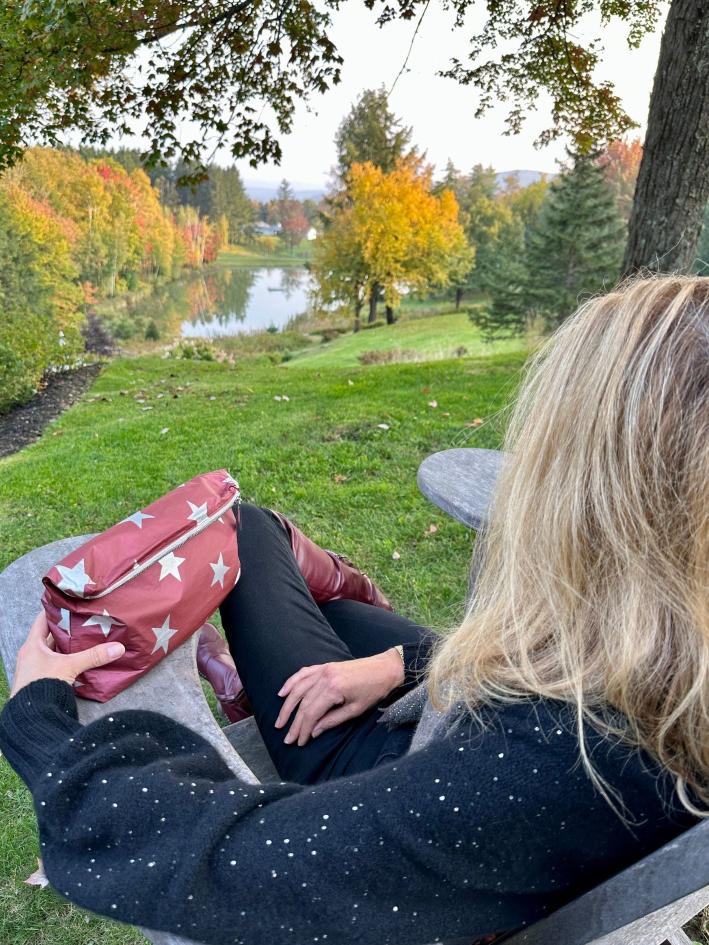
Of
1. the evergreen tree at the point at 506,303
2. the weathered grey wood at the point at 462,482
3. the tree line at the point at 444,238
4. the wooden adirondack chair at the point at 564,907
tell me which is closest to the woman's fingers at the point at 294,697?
the wooden adirondack chair at the point at 564,907

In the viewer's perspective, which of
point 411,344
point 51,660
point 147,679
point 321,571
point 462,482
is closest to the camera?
point 51,660

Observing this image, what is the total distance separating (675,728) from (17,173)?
29417 millimetres

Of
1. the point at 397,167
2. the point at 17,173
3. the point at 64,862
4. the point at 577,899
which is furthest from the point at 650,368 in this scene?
the point at 397,167

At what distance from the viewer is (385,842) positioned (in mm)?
828

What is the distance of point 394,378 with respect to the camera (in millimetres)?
8094

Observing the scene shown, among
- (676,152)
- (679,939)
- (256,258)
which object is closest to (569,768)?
(679,939)

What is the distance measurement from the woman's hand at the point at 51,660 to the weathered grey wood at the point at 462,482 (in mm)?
1186

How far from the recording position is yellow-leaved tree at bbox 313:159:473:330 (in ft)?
94.5

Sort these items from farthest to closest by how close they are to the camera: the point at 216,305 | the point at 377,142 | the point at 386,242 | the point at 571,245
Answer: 1. the point at 216,305
2. the point at 377,142
3. the point at 386,242
4. the point at 571,245

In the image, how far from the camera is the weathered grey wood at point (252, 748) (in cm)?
168

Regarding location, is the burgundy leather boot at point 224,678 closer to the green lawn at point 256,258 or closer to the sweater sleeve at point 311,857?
the sweater sleeve at point 311,857

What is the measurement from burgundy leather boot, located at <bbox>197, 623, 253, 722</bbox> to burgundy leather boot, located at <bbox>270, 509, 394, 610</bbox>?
1.25ft

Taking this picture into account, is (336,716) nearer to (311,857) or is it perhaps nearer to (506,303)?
(311,857)

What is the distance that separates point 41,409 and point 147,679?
28.2 feet
